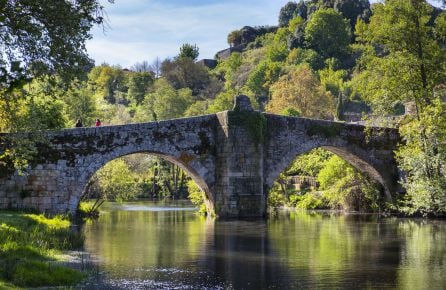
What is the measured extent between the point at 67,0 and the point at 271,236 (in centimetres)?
1017

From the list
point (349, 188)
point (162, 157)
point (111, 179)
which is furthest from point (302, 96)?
point (162, 157)

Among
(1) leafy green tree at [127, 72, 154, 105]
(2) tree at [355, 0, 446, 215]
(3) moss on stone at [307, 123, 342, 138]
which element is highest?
(1) leafy green tree at [127, 72, 154, 105]

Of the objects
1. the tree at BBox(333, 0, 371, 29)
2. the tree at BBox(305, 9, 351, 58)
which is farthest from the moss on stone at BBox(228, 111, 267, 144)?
the tree at BBox(333, 0, 371, 29)

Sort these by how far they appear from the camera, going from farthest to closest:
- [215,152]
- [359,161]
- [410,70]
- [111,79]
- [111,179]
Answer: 1. [111,79]
2. [359,161]
3. [111,179]
4. [410,70]
5. [215,152]

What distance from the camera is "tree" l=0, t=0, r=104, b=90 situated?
1159 cm

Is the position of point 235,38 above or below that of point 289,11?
below

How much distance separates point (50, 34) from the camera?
40.2 feet

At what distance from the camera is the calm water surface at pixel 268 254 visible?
37.8 feet

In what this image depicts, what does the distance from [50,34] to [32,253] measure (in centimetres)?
438

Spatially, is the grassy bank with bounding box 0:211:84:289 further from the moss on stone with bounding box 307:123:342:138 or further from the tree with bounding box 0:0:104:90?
the moss on stone with bounding box 307:123:342:138

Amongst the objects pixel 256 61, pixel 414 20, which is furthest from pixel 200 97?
pixel 414 20

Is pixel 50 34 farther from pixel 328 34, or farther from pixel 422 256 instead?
pixel 328 34

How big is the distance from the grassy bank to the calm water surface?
64 centimetres

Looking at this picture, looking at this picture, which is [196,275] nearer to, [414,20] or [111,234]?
[111,234]
